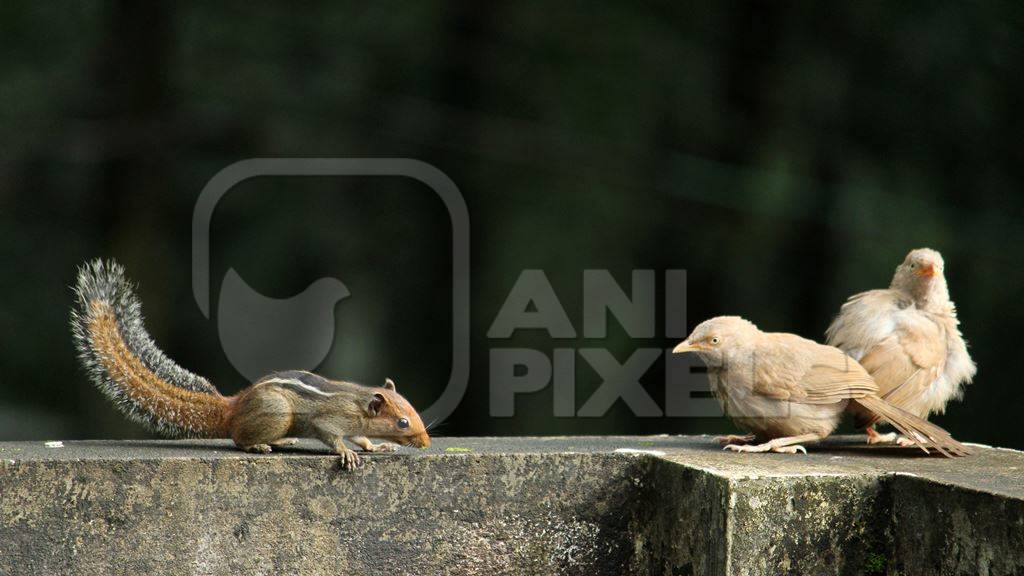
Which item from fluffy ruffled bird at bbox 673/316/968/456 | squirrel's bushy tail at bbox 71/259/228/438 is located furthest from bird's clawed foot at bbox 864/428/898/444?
squirrel's bushy tail at bbox 71/259/228/438

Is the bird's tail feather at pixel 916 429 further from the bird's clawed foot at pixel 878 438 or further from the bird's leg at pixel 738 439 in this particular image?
the bird's leg at pixel 738 439

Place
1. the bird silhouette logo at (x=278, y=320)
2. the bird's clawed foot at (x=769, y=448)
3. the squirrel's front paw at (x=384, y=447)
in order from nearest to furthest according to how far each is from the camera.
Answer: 1. the squirrel's front paw at (x=384, y=447)
2. the bird's clawed foot at (x=769, y=448)
3. the bird silhouette logo at (x=278, y=320)

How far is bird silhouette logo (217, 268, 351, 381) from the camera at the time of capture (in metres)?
3.92

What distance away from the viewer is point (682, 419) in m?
3.89

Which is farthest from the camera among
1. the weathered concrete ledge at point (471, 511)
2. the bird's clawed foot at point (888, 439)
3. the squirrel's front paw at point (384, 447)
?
the bird's clawed foot at point (888, 439)

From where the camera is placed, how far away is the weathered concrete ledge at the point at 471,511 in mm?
1938

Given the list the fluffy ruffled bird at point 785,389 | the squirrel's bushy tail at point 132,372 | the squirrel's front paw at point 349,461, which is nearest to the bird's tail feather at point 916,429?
the fluffy ruffled bird at point 785,389

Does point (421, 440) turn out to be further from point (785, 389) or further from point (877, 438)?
point (877, 438)

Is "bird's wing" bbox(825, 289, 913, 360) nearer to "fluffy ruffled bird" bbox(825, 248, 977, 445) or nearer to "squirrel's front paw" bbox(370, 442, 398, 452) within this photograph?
"fluffy ruffled bird" bbox(825, 248, 977, 445)

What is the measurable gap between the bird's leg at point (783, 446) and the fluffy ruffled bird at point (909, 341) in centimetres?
16

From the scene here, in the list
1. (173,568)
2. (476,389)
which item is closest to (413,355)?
(476,389)

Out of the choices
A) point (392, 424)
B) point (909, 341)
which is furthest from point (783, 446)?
point (392, 424)

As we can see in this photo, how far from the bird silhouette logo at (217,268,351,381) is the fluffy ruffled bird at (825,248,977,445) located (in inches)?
69.4

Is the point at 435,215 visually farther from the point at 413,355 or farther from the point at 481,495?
the point at 481,495
